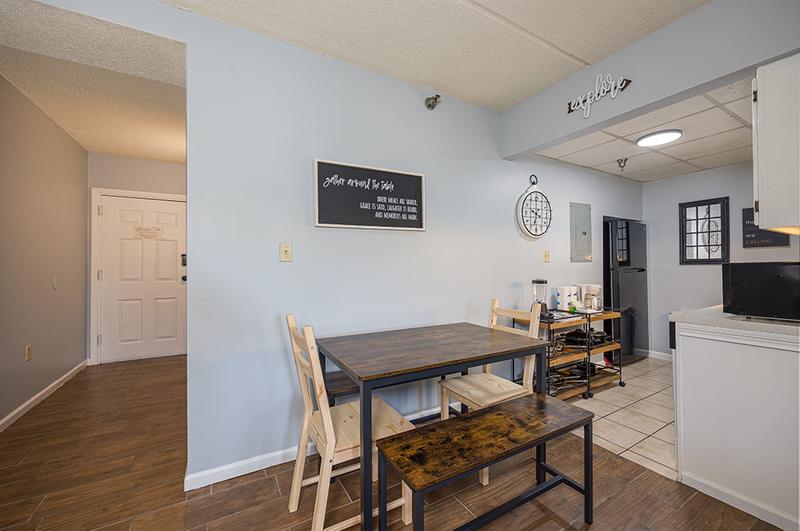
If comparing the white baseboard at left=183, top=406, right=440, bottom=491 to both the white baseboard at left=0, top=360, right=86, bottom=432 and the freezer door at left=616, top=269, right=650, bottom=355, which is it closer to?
the white baseboard at left=0, top=360, right=86, bottom=432

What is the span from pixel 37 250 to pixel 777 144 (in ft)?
16.9

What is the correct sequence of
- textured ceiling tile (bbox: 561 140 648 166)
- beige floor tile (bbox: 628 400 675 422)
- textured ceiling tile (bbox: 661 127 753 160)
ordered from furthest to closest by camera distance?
textured ceiling tile (bbox: 561 140 648 166)
textured ceiling tile (bbox: 661 127 753 160)
beige floor tile (bbox: 628 400 675 422)

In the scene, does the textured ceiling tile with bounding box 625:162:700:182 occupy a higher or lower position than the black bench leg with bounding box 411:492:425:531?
higher

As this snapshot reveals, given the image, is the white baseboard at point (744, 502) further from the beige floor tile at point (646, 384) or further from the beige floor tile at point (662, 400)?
the beige floor tile at point (646, 384)

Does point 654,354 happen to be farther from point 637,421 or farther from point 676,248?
point 637,421

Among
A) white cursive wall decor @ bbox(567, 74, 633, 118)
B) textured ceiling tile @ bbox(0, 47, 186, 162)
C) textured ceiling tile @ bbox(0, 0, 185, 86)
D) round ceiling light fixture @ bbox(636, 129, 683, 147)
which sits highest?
textured ceiling tile @ bbox(0, 47, 186, 162)

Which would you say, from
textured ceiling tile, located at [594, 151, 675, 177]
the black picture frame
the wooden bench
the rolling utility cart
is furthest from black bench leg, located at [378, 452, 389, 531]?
the black picture frame

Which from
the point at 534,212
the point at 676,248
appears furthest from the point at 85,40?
the point at 676,248

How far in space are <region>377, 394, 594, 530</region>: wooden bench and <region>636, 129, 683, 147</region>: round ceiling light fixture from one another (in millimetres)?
2528

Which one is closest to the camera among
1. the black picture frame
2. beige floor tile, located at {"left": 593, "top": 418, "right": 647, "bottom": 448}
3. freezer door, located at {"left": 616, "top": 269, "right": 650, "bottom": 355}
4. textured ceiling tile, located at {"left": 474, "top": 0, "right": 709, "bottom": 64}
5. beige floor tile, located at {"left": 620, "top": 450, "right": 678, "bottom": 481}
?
textured ceiling tile, located at {"left": 474, "top": 0, "right": 709, "bottom": 64}

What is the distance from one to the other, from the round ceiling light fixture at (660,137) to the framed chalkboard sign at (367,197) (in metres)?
2.03

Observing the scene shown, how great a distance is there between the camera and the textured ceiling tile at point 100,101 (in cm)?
240

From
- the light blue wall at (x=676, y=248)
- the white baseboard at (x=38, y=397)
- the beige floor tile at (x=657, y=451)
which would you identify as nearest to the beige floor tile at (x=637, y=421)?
the beige floor tile at (x=657, y=451)

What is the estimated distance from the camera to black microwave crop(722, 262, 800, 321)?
1.55m
